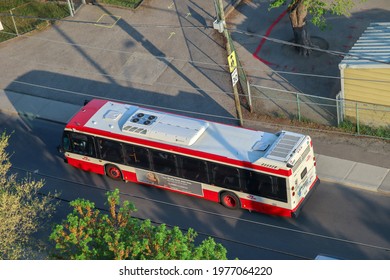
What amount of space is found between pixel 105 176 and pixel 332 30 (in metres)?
15.2

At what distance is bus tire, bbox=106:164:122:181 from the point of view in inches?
1249

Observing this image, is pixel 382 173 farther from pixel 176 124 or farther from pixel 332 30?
pixel 332 30

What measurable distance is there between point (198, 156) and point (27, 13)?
70.8 feet

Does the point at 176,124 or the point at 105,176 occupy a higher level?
the point at 176,124

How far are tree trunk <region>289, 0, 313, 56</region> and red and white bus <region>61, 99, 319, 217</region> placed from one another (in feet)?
32.8

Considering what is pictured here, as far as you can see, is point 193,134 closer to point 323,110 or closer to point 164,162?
point 164,162

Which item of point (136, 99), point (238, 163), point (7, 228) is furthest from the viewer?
point (136, 99)

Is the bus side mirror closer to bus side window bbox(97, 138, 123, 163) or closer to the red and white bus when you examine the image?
the red and white bus

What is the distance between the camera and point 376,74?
31.1 m

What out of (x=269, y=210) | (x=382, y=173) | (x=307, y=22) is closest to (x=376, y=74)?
(x=382, y=173)

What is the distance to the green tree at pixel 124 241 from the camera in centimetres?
2023

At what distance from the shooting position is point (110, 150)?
102 feet

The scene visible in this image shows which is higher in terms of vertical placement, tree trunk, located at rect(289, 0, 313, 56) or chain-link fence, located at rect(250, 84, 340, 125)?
tree trunk, located at rect(289, 0, 313, 56)

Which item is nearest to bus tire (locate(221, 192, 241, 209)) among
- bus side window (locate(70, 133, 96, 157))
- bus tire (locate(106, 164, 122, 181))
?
bus tire (locate(106, 164, 122, 181))
